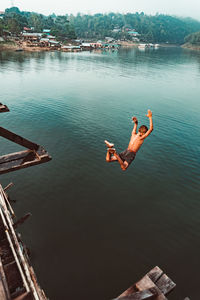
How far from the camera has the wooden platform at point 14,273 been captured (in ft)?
18.1

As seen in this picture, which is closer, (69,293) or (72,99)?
(69,293)

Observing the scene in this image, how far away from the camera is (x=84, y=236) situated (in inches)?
501

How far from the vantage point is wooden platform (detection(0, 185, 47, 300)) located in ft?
18.1

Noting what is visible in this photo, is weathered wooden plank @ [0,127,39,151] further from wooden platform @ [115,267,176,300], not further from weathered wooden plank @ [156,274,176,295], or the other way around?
weathered wooden plank @ [156,274,176,295]

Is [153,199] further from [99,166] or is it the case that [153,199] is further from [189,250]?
[99,166]

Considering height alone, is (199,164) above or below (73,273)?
above

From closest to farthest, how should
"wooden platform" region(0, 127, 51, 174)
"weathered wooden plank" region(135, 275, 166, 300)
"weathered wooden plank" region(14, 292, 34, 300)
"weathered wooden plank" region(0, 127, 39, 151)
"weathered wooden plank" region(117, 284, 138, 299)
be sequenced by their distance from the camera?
"weathered wooden plank" region(14, 292, 34, 300) < "weathered wooden plank" region(135, 275, 166, 300) < "weathered wooden plank" region(117, 284, 138, 299) < "weathered wooden plank" region(0, 127, 39, 151) < "wooden platform" region(0, 127, 51, 174)

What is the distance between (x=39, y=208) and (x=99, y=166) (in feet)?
25.8

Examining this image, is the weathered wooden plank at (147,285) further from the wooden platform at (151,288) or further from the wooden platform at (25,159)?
the wooden platform at (25,159)

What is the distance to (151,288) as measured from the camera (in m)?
6.61

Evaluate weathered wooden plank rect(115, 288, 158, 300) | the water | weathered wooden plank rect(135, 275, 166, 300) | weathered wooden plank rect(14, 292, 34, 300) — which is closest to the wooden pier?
weathered wooden plank rect(14, 292, 34, 300)

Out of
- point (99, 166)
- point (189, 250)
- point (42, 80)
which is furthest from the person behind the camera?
point (42, 80)

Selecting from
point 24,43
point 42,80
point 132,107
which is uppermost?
point 24,43

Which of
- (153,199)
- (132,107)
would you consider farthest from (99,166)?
(132,107)
